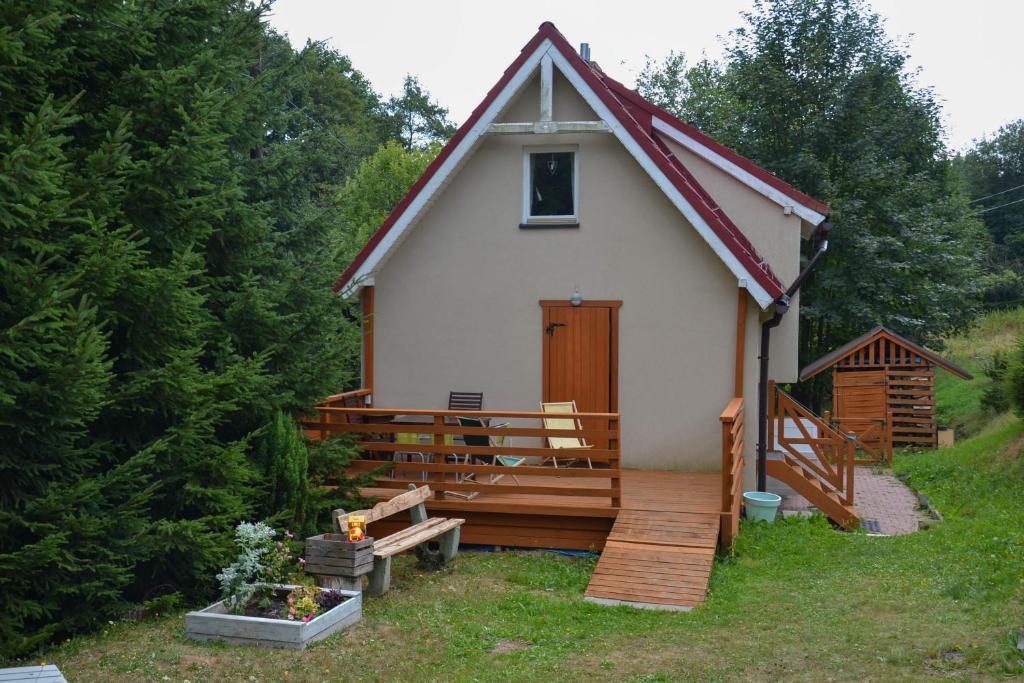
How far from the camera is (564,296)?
12.6 m

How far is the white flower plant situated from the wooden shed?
55.5 feet

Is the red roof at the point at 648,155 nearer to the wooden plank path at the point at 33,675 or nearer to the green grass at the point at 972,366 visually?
the wooden plank path at the point at 33,675

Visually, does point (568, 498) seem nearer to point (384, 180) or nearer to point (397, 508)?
point (397, 508)

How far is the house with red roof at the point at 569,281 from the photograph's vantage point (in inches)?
471

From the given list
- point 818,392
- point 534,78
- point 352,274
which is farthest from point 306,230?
point 818,392

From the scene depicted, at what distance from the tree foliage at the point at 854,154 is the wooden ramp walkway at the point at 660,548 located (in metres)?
A: 16.3

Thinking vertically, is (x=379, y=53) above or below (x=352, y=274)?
above

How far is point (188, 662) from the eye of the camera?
6.48m

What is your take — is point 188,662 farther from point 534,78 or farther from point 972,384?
point 972,384

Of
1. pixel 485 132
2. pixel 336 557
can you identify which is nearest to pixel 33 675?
pixel 336 557

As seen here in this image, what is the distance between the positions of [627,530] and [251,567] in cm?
414

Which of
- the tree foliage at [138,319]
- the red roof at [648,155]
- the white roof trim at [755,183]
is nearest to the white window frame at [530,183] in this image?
the red roof at [648,155]

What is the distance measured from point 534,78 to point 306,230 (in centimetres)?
371

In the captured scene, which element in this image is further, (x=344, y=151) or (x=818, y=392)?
(x=344, y=151)
